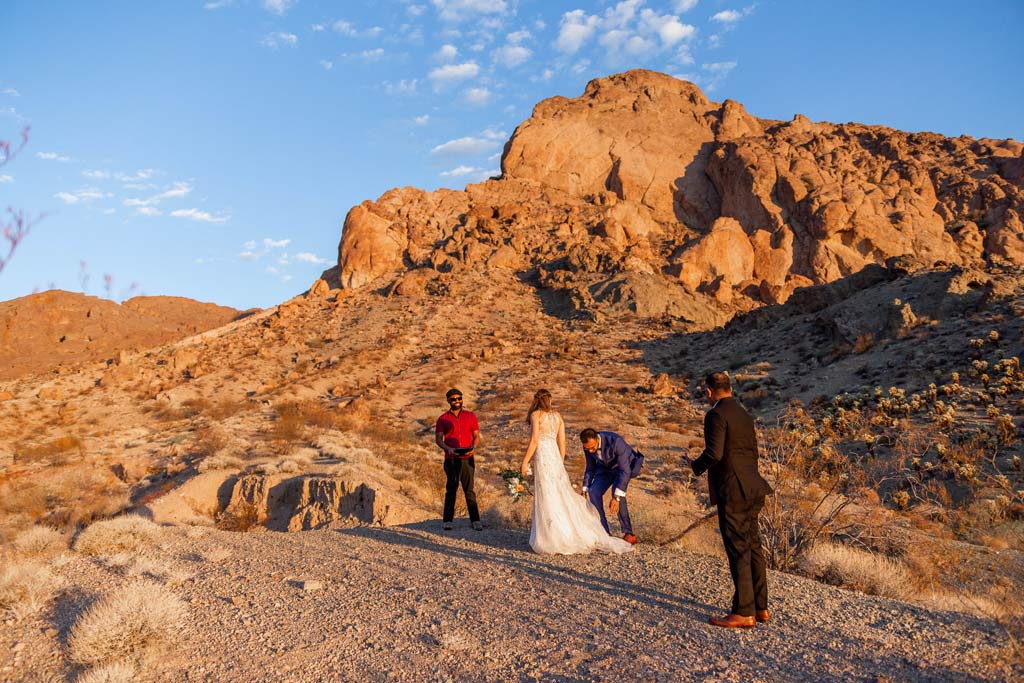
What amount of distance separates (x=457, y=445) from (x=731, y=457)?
13.9ft

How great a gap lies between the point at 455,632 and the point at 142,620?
2259 millimetres

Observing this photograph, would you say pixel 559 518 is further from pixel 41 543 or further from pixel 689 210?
pixel 689 210

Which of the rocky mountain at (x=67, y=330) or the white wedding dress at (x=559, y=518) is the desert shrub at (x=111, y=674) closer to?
the white wedding dress at (x=559, y=518)

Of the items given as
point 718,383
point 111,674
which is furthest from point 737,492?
point 111,674

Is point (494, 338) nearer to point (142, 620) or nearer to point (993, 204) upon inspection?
point (142, 620)

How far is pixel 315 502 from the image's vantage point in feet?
37.0

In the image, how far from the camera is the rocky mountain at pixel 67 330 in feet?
145

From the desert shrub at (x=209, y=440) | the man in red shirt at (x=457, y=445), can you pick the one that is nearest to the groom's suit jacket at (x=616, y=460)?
the man in red shirt at (x=457, y=445)

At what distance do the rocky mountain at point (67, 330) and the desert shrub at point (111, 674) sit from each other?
4152 centimetres

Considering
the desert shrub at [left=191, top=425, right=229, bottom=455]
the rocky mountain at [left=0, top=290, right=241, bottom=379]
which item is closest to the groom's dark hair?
the desert shrub at [left=191, top=425, right=229, bottom=455]

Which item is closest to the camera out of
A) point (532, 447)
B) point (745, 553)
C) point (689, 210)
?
point (745, 553)

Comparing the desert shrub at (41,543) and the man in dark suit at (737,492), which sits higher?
the man in dark suit at (737,492)

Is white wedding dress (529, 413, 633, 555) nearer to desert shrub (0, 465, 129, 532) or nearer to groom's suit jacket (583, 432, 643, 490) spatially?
groom's suit jacket (583, 432, 643, 490)

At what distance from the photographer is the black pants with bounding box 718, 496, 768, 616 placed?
4398 mm
